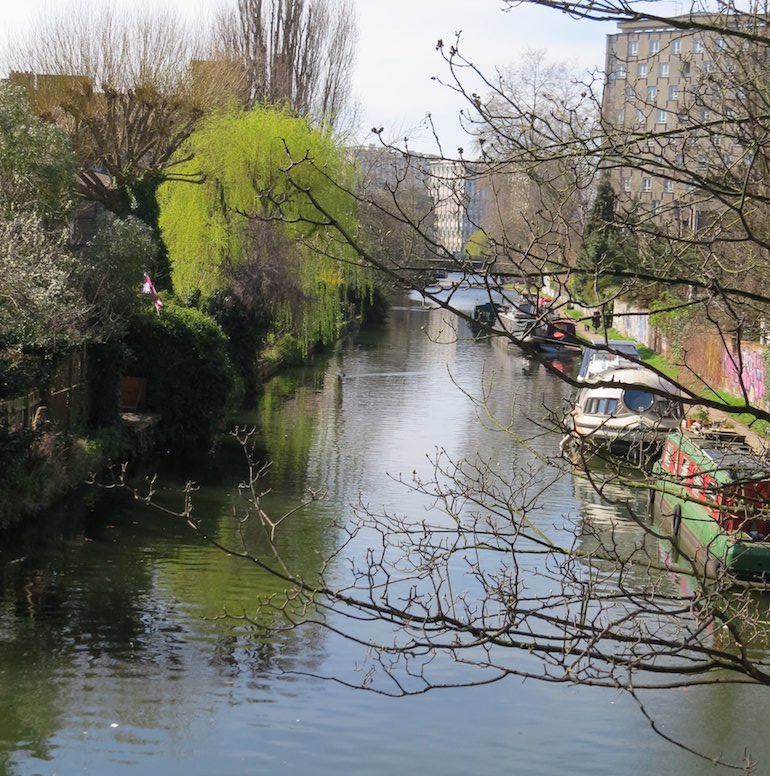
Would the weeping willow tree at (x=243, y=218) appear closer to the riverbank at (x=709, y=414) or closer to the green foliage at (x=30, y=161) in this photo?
the green foliage at (x=30, y=161)

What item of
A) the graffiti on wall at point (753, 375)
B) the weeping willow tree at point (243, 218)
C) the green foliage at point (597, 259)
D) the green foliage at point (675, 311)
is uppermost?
the weeping willow tree at point (243, 218)

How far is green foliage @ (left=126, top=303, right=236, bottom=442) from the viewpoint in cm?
2580

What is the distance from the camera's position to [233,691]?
12.7 metres

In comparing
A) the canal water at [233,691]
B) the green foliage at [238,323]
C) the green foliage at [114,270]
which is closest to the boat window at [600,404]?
the canal water at [233,691]

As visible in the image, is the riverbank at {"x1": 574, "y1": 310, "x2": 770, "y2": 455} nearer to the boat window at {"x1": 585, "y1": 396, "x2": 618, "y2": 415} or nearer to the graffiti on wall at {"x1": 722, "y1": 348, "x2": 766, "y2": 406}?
the graffiti on wall at {"x1": 722, "y1": 348, "x2": 766, "y2": 406}

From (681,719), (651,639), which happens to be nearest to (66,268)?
(681,719)

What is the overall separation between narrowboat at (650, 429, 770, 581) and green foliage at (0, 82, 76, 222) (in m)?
12.0

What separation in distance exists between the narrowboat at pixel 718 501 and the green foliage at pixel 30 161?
1205cm

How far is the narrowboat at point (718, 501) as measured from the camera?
223 inches

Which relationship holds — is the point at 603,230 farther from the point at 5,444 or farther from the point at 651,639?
the point at 5,444

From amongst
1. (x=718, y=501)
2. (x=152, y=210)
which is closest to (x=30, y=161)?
(x=152, y=210)

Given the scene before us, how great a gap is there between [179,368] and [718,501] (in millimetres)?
18720

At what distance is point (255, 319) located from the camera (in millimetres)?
30969

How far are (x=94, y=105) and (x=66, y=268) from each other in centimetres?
1612
